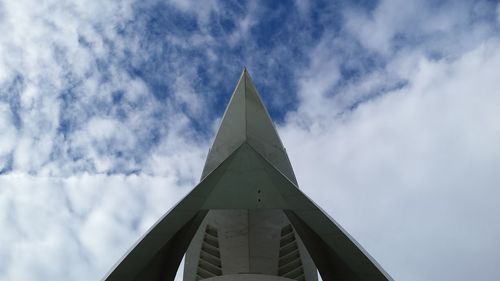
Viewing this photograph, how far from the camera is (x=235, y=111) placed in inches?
511

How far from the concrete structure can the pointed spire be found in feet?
0.11

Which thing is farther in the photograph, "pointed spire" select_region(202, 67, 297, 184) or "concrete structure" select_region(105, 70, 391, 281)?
"pointed spire" select_region(202, 67, 297, 184)

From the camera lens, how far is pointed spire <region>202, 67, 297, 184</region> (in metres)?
12.7

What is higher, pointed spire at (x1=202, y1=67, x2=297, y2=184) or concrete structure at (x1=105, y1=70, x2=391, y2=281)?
pointed spire at (x1=202, y1=67, x2=297, y2=184)

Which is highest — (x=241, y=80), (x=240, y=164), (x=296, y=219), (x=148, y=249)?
(x=241, y=80)

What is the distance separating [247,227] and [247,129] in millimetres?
3836

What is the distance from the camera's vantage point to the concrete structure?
10.6 metres

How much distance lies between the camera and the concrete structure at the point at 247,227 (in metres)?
10.6

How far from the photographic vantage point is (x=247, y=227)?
1417cm

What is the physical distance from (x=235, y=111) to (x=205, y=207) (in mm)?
3554

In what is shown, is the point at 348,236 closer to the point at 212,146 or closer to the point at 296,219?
the point at 296,219

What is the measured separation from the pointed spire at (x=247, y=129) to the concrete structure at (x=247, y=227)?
33mm

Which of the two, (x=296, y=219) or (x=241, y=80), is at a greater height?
(x=241, y=80)

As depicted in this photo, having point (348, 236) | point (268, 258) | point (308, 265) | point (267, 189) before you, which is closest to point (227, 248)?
point (268, 258)
